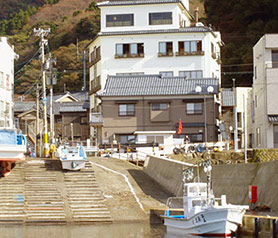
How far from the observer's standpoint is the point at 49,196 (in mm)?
39312

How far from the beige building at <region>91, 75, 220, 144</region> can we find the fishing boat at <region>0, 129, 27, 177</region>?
2266 centimetres

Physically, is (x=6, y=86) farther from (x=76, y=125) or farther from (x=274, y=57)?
(x=76, y=125)

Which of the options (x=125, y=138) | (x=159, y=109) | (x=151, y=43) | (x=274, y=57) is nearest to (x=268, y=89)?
(x=274, y=57)

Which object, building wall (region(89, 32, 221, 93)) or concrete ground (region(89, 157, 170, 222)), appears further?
building wall (region(89, 32, 221, 93))

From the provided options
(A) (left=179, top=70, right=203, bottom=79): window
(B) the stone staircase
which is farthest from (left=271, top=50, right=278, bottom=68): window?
(B) the stone staircase

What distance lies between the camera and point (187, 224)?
2952cm

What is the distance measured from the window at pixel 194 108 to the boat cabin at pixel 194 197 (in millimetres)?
34469

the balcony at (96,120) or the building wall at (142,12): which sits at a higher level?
the building wall at (142,12)

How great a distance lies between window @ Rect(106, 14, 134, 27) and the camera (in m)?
76.8

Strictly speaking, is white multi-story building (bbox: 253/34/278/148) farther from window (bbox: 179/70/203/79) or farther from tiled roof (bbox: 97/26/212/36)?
tiled roof (bbox: 97/26/212/36)

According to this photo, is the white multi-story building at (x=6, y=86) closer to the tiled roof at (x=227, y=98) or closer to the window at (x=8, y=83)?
the window at (x=8, y=83)

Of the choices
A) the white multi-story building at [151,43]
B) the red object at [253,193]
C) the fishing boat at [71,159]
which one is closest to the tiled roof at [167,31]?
the white multi-story building at [151,43]

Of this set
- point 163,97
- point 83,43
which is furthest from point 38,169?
point 83,43

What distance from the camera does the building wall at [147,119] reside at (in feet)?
214
